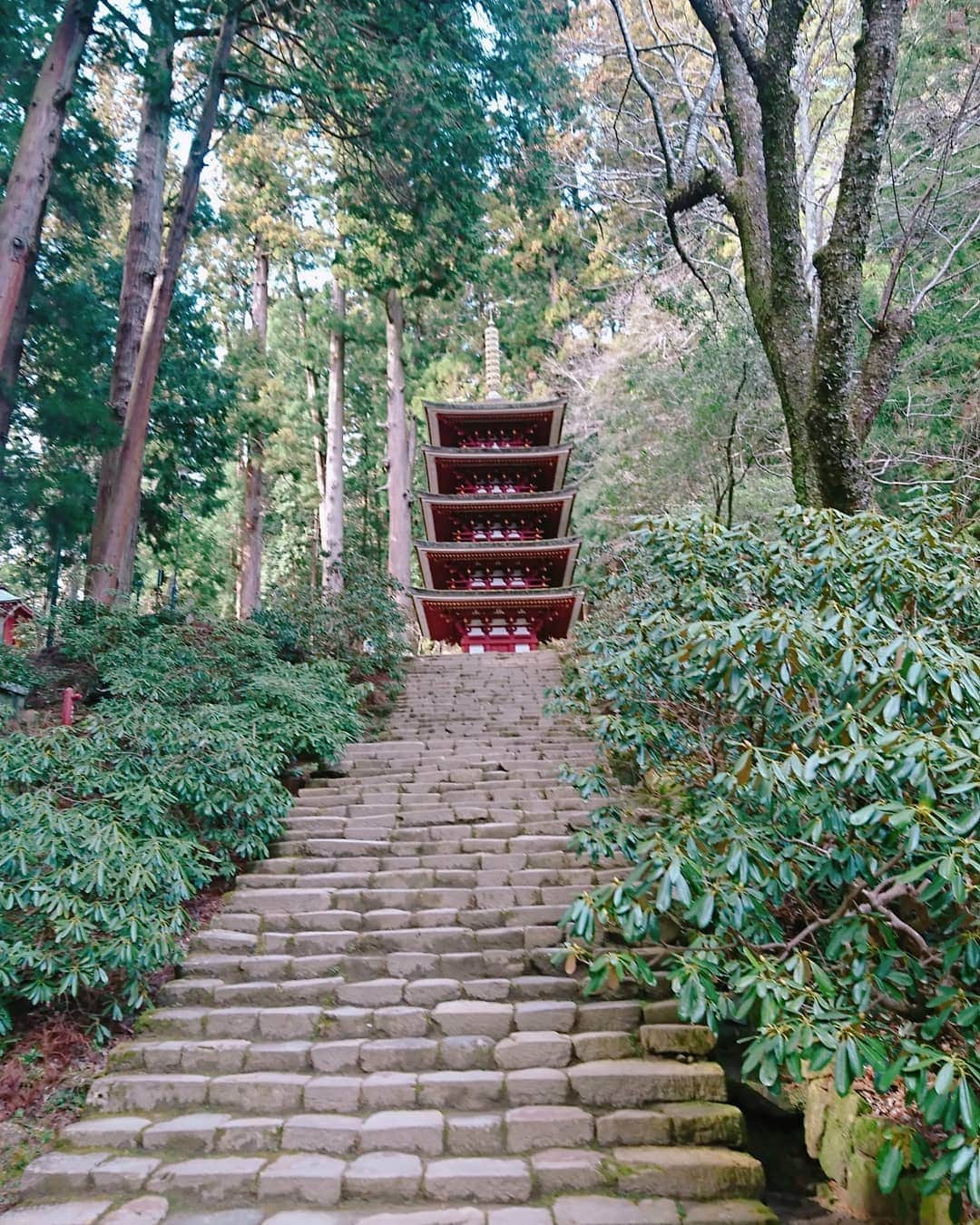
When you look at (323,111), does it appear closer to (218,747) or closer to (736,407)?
(736,407)

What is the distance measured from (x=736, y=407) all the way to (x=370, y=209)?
5.71 metres

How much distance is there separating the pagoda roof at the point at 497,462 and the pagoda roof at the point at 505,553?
4.66 ft

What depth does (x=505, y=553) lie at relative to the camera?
1444 cm

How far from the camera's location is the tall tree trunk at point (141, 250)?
27.3 ft

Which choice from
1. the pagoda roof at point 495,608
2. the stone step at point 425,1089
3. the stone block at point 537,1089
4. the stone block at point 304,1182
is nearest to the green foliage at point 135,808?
the stone step at point 425,1089

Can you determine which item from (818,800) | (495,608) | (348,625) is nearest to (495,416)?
(495,608)

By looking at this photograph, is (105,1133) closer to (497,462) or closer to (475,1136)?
(475,1136)

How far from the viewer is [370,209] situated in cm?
973

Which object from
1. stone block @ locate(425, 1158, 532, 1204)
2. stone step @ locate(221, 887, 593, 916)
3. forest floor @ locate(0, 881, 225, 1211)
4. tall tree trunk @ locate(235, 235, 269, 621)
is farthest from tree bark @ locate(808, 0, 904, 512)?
tall tree trunk @ locate(235, 235, 269, 621)

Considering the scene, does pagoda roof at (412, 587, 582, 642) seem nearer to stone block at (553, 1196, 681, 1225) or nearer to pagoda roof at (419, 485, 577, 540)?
pagoda roof at (419, 485, 577, 540)

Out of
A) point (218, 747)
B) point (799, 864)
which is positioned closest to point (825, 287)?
point (799, 864)

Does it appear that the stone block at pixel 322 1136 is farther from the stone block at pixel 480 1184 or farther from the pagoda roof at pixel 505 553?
the pagoda roof at pixel 505 553

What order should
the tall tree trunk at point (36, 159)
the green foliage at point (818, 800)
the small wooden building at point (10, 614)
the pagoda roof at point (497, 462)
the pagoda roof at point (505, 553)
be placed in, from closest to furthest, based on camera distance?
1. the green foliage at point (818, 800)
2. the tall tree trunk at point (36, 159)
3. the small wooden building at point (10, 614)
4. the pagoda roof at point (505, 553)
5. the pagoda roof at point (497, 462)

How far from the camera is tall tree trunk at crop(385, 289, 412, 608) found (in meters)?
16.4
